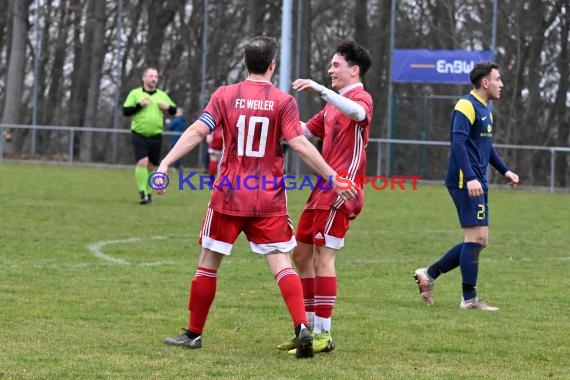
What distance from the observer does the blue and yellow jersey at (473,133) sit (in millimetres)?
8555

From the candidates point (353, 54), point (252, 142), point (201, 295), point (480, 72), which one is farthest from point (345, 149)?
point (480, 72)

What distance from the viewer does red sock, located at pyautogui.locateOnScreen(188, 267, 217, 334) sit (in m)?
6.74

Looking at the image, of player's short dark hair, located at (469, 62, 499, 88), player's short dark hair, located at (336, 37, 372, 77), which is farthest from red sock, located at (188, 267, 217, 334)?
player's short dark hair, located at (469, 62, 499, 88)

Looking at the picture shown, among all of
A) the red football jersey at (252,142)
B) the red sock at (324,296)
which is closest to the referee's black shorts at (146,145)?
the red sock at (324,296)

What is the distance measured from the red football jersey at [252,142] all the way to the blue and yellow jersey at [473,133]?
2351 millimetres

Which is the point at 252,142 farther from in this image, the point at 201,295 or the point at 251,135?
the point at 201,295

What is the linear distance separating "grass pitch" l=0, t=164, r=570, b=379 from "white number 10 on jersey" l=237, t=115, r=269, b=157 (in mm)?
1145

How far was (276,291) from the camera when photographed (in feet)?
30.3

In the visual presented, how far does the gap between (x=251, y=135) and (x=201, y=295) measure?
995 millimetres

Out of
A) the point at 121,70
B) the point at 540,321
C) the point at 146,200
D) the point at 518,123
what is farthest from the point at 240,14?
the point at 540,321

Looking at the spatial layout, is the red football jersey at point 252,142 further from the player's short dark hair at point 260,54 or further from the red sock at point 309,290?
the red sock at point 309,290

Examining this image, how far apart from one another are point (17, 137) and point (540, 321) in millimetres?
23582

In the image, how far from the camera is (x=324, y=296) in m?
6.95

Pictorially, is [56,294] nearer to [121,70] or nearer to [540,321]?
[540,321]
